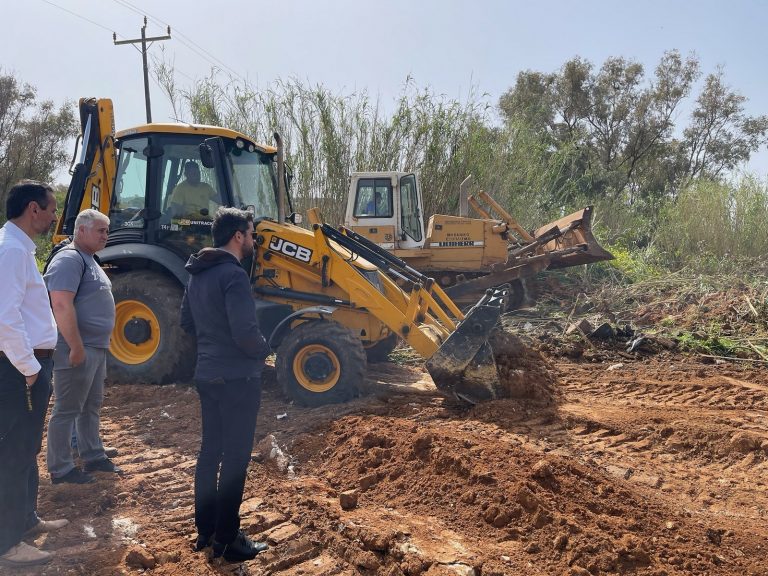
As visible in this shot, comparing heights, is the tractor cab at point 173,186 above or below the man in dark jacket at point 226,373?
above

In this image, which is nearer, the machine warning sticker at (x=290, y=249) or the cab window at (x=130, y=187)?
the machine warning sticker at (x=290, y=249)

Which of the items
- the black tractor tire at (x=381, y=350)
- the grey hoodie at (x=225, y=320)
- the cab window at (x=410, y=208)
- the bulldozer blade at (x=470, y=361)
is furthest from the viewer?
the cab window at (x=410, y=208)

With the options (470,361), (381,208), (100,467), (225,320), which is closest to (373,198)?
(381,208)

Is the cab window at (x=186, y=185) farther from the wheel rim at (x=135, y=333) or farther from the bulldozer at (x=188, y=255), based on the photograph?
the wheel rim at (x=135, y=333)

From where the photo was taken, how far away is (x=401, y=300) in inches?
261

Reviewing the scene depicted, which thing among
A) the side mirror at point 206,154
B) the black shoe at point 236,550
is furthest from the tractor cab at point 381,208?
the black shoe at point 236,550

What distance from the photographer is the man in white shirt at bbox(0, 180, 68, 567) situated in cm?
299

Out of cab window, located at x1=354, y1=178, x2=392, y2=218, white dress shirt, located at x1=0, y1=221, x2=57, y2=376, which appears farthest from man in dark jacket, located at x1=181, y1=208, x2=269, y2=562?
cab window, located at x1=354, y1=178, x2=392, y2=218

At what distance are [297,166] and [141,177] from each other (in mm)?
8882

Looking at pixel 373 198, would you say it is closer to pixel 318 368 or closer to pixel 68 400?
pixel 318 368

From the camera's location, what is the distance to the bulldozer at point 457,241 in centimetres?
1172

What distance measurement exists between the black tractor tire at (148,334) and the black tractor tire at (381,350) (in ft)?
7.19

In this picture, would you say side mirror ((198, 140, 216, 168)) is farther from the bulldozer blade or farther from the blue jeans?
the bulldozer blade

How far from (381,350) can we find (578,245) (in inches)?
211
